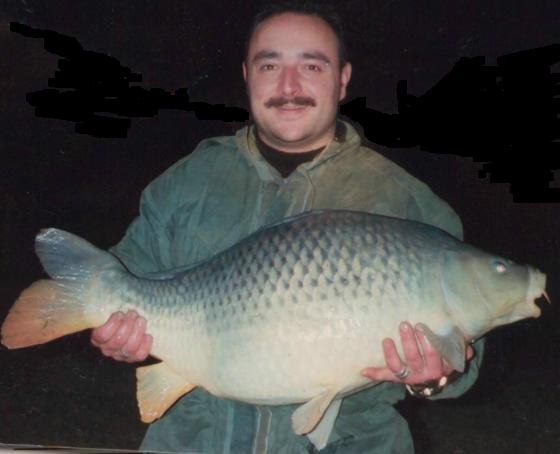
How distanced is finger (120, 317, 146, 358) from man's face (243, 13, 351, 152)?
1.37 ft

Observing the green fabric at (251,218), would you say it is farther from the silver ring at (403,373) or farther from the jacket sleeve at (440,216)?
the silver ring at (403,373)

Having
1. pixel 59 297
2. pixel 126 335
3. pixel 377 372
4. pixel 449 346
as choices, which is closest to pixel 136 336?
pixel 126 335

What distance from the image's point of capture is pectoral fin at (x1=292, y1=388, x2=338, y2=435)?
35.4 inches

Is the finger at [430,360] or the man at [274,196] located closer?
the finger at [430,360]

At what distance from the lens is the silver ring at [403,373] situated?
0.88 meters

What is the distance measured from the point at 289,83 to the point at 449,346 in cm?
53

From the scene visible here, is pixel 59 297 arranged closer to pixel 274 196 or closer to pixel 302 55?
pixel 274 196

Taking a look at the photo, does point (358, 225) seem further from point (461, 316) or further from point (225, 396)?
point (225, 396)

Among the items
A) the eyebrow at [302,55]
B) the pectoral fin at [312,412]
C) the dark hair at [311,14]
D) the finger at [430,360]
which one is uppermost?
the dark hair at [311,14]

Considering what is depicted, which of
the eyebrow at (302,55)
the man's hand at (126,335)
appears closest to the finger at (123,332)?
the man's hand at (126,335)

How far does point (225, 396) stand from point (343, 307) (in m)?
0.25

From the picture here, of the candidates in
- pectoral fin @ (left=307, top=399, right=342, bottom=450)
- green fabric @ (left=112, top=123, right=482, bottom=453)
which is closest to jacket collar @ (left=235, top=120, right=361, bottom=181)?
green fabric @ (left=112, top=123, right=482, bottom=453)

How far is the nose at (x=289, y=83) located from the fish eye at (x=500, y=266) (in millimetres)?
461

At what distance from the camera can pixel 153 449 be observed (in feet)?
3.50
